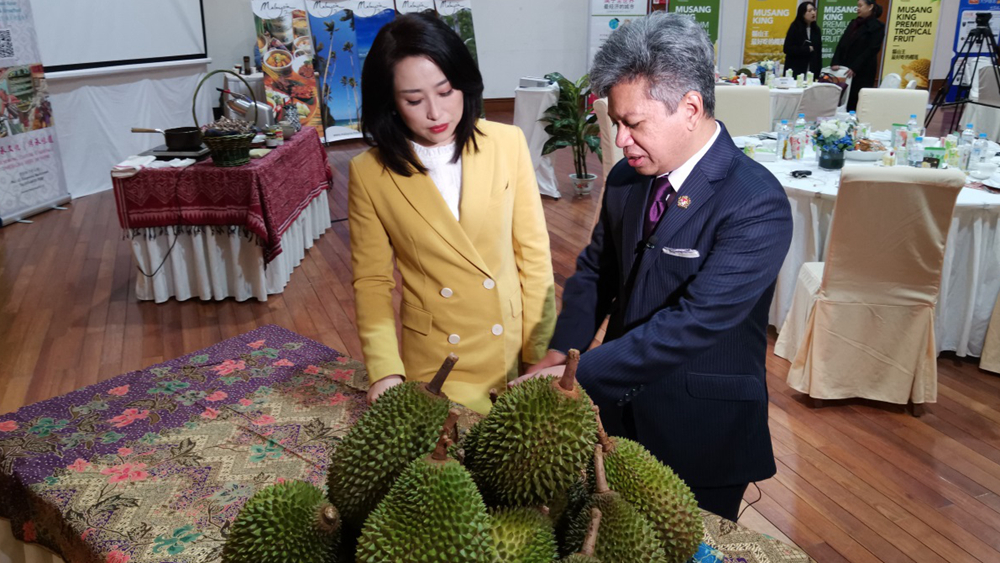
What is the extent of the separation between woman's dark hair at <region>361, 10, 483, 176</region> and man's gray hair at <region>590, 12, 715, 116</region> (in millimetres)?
329

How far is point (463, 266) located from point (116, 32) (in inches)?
284

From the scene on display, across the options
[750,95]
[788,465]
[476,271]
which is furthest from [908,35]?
[476,271]

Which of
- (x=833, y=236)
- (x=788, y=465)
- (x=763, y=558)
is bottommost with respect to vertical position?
(x=788, y=465)

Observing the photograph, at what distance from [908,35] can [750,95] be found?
6952 millimetres

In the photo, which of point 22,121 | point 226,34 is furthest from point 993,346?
point 226,34

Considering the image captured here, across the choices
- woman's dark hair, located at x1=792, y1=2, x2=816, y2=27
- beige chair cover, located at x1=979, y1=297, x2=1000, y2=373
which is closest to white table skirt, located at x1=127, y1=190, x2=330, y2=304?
beige chair cover, located at x1=979, y1=297, x2=1000, y2=373

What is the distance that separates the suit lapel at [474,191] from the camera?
1.73 meters

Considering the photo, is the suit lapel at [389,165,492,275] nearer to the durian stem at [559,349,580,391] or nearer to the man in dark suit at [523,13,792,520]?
the man in dark suit at [523,13,792,520]

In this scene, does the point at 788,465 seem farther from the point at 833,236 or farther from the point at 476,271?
the point at 476,271

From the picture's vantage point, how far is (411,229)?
1689mm

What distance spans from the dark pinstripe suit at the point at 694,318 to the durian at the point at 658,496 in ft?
1.62

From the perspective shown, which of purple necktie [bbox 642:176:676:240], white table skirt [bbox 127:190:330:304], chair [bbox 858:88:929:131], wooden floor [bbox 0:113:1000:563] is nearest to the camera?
purple necktie [bbox 642:176:676:240]

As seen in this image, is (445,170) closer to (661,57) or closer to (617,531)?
(661,57)

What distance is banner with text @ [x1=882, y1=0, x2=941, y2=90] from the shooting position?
1098cm
